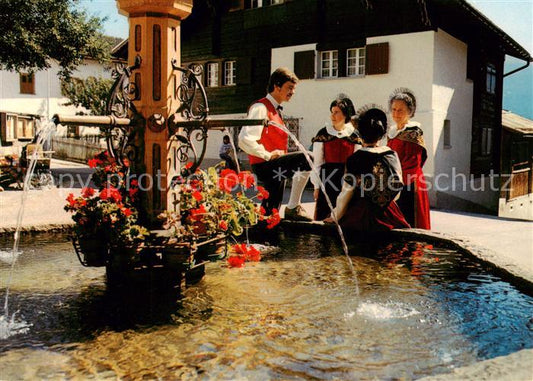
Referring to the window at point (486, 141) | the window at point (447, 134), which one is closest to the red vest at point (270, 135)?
the window at point (447, 134)

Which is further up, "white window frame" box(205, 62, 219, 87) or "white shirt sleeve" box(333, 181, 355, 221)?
"white window frame" box(205, 62, 219, 87)

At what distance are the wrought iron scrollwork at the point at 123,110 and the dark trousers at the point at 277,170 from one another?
211cm

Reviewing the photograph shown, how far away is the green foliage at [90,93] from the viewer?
35000 mm

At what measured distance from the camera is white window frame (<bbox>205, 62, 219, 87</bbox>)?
2294 centimetres

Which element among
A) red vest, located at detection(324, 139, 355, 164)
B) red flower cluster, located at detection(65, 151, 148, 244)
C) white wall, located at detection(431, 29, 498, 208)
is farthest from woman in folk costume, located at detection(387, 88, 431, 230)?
white wall, located at detection(431, 29, 498, 208)

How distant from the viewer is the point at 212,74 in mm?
23062

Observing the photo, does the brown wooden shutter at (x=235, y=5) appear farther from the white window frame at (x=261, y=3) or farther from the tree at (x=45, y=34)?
A: the tree at (x=45, y=34)

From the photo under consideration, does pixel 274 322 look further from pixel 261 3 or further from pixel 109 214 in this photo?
pixel 261 3

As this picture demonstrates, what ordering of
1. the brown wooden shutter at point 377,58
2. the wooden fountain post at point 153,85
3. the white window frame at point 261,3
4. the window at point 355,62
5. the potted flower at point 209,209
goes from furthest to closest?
the white window frame at point 261,3
the window at point 355,62
the brown wooden shutter at point 377,58
the wooden fountain post at point 153,85
the potted flower at point 209,209

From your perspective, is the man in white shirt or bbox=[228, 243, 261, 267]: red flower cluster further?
the man in white shirt

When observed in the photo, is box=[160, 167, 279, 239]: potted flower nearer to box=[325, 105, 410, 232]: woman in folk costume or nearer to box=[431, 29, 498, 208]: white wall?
box=[325, 105, 410, 232]: woman in folk costume

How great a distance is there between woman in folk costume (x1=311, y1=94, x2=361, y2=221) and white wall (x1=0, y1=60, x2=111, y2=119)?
3277cm

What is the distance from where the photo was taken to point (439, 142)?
17.8 meters

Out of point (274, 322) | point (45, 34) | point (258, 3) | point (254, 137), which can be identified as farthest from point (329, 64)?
point (274, 322)
